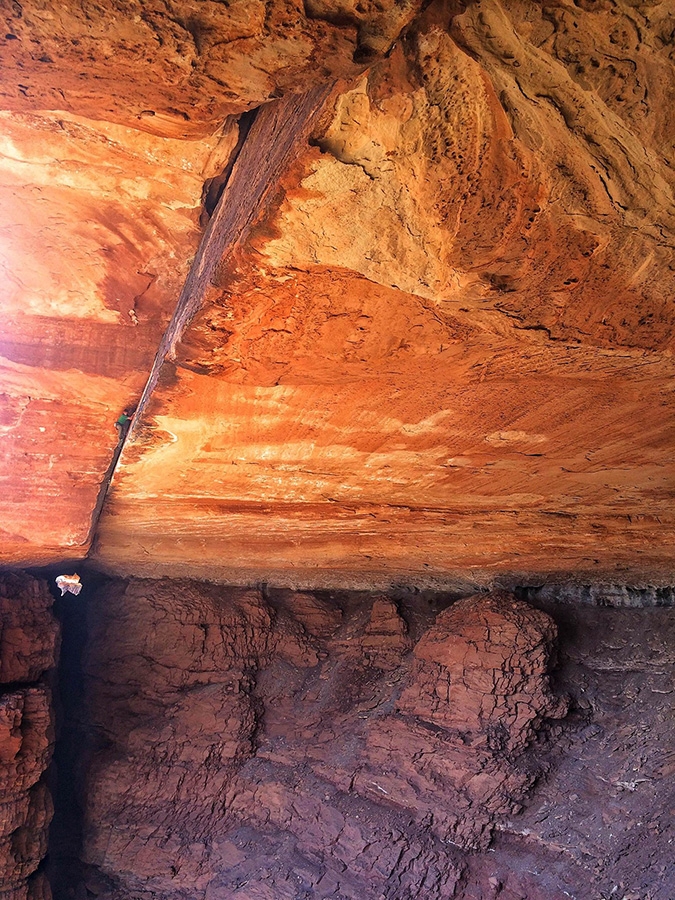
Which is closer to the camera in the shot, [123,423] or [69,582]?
[123,423]

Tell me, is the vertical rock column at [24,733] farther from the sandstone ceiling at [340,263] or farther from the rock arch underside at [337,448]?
the sandstone ceiling at [340,263]

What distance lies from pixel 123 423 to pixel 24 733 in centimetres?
390

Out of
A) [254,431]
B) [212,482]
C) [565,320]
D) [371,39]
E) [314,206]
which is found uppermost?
[371,39]

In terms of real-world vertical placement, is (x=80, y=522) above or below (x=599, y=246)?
below

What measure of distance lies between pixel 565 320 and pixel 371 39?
1.15 metres

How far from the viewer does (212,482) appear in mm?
4230

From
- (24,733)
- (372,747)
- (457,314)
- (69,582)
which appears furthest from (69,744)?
(457,314)

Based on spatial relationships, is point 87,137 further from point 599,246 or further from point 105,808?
point 105,808

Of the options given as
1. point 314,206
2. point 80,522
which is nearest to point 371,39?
point 314,206

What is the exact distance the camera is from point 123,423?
389cm

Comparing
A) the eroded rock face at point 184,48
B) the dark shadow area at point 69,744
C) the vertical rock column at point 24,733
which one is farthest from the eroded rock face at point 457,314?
the dark shadow area at point 69,744

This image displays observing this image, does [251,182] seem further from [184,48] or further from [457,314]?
[457,314]

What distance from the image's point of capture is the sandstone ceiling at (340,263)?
1.37m

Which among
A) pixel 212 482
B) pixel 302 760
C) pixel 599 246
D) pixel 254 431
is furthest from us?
pixel 302 760
